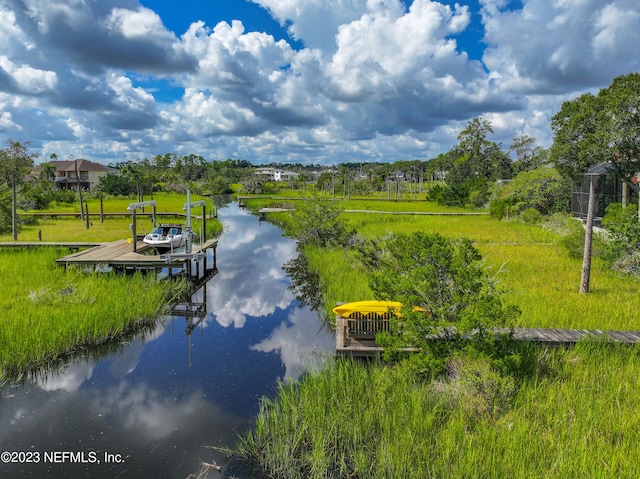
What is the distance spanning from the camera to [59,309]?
11859mm

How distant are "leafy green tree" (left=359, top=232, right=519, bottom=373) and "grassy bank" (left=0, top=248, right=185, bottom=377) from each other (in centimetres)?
783

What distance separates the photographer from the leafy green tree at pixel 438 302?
762 cm

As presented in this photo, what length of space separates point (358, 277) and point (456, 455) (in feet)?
34.9

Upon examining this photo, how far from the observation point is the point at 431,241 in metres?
8.56

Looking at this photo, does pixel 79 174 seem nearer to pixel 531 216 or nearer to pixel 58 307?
pixel 531 216

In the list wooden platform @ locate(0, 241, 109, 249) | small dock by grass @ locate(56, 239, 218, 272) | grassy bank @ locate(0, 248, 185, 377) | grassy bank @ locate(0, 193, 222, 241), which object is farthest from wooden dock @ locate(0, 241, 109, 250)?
grassy bank @ locate(0, 193, 222, 241)

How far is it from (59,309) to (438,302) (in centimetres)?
1029

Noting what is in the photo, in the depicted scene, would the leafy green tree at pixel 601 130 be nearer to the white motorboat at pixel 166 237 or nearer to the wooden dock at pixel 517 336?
the wooden dock at pixel 517 336

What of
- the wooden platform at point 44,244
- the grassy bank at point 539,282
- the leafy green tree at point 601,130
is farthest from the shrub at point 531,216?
the wooden platform at point 44,244

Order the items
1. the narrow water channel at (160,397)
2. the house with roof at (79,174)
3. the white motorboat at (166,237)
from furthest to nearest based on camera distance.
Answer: the house with roof at (79,174), the white motorboat at (166,237), the narrow water channel at (160,397)

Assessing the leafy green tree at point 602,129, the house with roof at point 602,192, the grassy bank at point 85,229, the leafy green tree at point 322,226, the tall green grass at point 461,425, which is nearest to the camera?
the tall green grass at point 461,425

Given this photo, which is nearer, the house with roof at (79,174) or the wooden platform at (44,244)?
the wooden platform at (44,244)

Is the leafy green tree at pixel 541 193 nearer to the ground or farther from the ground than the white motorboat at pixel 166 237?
farther from the ground

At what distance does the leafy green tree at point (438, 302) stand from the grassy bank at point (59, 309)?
25.7ft
